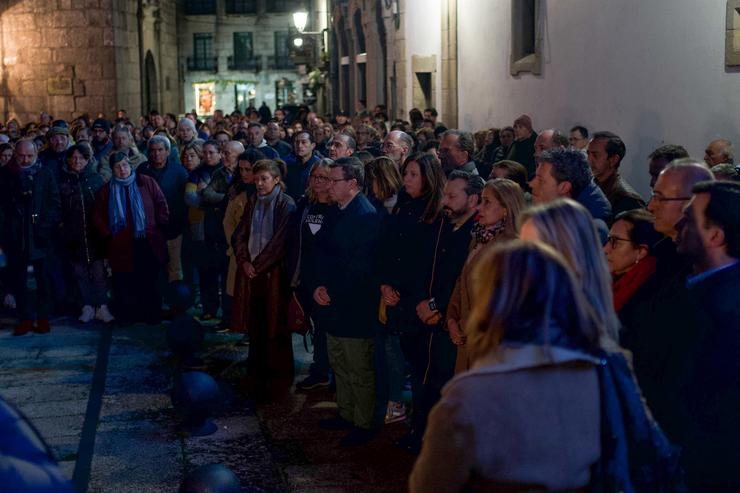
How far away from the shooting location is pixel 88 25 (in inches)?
1061

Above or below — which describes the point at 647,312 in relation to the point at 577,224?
below

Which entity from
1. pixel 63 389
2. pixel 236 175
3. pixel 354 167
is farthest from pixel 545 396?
pixel 236 175

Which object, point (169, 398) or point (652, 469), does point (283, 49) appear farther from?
point (652, 469)

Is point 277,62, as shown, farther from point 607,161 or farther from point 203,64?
point 607,161

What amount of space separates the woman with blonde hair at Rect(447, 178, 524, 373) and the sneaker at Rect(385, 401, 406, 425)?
64.6 inches

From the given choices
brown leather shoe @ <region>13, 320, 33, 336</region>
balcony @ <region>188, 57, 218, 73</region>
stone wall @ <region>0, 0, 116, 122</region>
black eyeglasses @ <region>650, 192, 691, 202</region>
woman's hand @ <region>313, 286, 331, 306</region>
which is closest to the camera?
black eyeglasses @ <region>650, 192, 691, 202</region>

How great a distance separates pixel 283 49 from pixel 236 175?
149 feet

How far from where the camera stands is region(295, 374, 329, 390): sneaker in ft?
26.5

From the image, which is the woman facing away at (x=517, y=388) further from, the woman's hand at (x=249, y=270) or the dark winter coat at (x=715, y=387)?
the woman's hand at (x=249, y=270)

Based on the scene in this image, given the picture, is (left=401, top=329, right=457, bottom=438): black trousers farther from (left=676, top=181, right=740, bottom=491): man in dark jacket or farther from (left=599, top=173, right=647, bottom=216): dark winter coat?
(left=676, top=181, right=740, bottom=491): man in dark jacket

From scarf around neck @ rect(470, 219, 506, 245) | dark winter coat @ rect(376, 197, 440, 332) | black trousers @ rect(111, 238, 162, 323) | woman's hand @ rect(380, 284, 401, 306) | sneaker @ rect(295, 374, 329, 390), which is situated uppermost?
scarf around neck @ rect(470, 219, 506, 245)

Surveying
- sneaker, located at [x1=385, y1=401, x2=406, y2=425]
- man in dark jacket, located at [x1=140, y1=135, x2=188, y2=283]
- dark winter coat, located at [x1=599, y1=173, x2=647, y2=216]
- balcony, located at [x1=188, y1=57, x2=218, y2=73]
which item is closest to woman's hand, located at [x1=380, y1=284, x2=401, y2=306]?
sneaker, located at [x1=385, y1=401, x2=406, y2=425]

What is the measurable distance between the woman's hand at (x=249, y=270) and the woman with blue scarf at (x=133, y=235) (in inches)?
96.9

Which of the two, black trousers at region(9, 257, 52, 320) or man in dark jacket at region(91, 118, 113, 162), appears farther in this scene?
man in dark jacket at region(91, 118, 113, 162)
